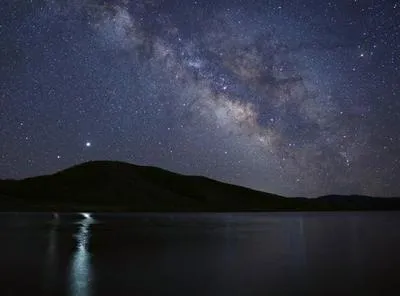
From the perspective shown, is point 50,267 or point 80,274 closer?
point 80,274

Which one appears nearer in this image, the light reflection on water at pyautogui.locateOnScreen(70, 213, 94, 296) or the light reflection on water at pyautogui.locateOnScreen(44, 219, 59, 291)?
the light reflection on water at pyautogui.locateOnScreen(70, 213, 94, 296)

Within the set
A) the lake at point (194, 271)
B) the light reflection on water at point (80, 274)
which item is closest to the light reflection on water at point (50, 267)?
the lake at point (194, 271)

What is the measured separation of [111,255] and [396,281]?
48.8ft

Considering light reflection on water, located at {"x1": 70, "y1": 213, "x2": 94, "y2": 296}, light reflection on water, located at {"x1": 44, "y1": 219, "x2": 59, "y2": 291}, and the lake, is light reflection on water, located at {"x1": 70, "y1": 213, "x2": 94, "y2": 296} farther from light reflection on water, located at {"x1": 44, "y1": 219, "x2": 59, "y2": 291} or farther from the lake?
light reflection on water, located at {"x1": 44, "y1": 219, "x2": 59, "y2": 291}

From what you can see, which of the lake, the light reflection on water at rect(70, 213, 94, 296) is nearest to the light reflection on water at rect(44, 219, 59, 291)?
the lake

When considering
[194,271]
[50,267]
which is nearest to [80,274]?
[50,267]

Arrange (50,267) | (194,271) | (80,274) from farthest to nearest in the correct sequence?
1. (50,267)
2. (194,271)
3. (80,274)

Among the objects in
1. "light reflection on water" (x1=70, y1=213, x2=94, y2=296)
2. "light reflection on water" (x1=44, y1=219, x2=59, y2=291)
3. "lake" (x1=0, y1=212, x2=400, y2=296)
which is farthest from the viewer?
"light reflection on water" (x1=44, y1=219, x2=59, y2=291)

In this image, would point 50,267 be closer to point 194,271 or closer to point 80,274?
point 80,274

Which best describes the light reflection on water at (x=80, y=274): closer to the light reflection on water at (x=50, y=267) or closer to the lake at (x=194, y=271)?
the lake at (x=194, y=271)

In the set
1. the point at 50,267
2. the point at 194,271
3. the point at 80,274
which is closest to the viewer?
the point at 80,274

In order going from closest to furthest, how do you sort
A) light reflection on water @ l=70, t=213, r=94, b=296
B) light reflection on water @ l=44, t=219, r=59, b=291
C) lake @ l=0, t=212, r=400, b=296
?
light reflection on water @ l=70, t=213, r=94, b=296
lake @ l=0, t=212, r=400, b=296
light reflection on water @ l=44, t=219, r=59, b=291

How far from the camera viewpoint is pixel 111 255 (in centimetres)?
2642

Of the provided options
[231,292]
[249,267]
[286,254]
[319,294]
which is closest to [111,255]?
[249,267]
